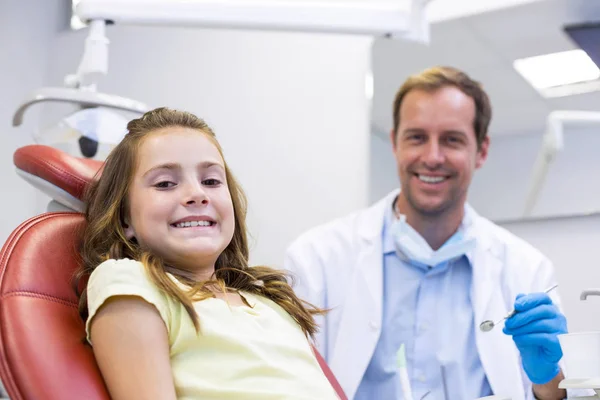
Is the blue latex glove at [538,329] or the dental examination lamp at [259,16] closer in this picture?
the blue latex glove at [538,329]

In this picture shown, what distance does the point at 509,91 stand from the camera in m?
2.18

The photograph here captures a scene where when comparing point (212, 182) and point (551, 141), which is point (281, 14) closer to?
point (212, 182)

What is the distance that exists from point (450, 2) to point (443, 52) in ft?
0.46

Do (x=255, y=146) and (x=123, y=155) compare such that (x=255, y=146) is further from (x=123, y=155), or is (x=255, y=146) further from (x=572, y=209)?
(x=123, y=155)

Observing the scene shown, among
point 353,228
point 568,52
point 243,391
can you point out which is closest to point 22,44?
point 353,228

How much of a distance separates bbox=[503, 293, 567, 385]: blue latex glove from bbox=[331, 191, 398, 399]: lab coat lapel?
0.48 metres

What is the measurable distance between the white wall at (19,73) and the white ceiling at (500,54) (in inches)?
43.8

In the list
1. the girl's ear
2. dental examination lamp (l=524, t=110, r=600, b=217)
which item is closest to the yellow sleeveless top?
the girl's ear

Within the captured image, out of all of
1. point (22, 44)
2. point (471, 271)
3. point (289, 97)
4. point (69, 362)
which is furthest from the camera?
point (22, 44)

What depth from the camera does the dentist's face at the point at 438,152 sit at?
1.96 meters

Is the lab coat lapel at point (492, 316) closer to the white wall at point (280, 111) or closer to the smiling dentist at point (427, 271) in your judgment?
the smiling dentist at point (427, 271)

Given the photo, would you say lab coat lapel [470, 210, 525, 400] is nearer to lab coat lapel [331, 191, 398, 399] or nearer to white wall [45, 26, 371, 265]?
lab coat lapel [331, 191, 398, 399]

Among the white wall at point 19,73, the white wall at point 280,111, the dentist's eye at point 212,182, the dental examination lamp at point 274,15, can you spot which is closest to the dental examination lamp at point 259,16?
the dental examination lamp at point 274,15

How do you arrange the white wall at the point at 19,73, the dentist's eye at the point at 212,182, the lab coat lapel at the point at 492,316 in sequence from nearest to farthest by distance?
1. the dentist's eye at the point at 212,182
2. the lab coat lapel at the point at 492,316
3. the white wall at the point at 19,73
